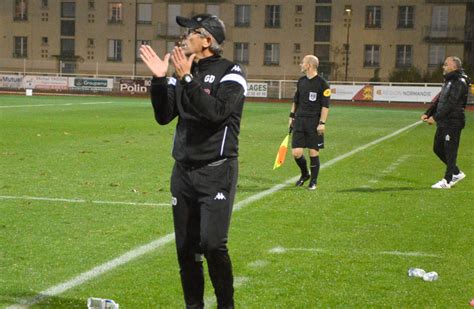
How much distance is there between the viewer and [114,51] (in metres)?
79.1

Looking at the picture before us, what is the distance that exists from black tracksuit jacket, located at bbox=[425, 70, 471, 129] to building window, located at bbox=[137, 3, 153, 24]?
68.1 metres

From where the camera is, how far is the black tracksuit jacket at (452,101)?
41.7ft

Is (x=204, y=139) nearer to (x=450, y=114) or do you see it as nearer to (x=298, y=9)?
(x=450, y=114)

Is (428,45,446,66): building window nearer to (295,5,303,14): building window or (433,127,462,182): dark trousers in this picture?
(295,5,303,14): building window

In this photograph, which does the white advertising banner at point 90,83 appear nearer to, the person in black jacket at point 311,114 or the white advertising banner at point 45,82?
the white advertising banner at point 45,82

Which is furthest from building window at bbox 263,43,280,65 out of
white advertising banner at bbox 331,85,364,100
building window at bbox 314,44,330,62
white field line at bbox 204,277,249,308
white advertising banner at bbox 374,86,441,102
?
white field line at bbox 204,277,249,308

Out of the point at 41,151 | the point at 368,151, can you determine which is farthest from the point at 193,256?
the point at 368,151

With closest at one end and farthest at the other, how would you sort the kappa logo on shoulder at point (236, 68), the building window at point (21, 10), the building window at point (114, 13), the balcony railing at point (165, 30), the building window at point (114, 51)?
the kappa logo on shoulder at point (236, 68) → the balcony railing at point (165, 30) → the building window at point (114, 51) → the building window at point (114, 13) → the building window at point (21, 10)

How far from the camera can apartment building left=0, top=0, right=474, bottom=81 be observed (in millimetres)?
74500

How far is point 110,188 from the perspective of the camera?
40.2 ft

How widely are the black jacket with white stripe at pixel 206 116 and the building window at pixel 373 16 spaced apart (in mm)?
70656

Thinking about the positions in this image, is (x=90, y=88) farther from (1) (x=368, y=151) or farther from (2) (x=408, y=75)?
(1) (x=368, y=151)

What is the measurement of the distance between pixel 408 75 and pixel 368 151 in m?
49.5

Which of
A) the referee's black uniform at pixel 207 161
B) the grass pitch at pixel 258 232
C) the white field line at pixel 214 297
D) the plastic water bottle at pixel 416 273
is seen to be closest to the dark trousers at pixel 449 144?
the grass pitch at pixel 258 232
